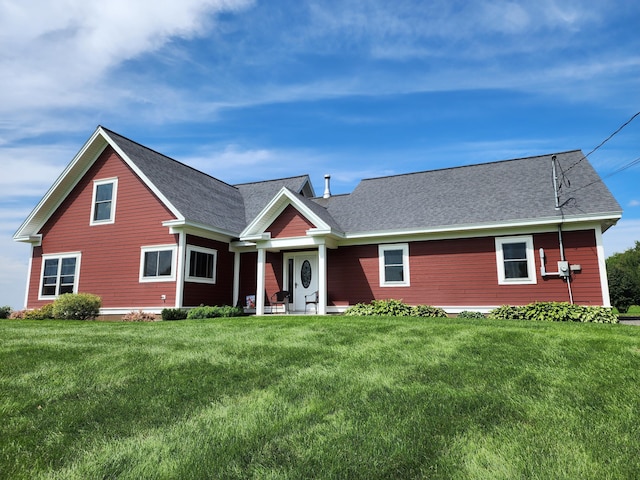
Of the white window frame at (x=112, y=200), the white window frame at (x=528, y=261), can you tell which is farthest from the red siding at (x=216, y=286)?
the white window frame at (x=528, y=261)

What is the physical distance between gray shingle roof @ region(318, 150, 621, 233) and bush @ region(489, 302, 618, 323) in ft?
9.98

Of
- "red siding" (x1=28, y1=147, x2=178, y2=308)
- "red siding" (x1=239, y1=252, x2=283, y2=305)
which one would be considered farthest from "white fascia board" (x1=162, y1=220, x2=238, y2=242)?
"red siding" (x1=239, y1=252, x2=283, y2=305)

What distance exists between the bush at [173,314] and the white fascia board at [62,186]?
855 centimetres

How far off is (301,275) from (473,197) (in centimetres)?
782

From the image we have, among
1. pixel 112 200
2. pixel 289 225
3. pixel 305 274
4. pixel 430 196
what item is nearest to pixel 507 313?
pixel 430 196

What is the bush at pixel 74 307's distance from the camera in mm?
15477

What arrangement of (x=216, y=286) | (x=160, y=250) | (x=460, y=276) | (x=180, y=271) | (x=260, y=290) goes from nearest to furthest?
(x=460, y=276) < (x=180, y=271) < (x=260, y=290) < (x=160, y=250) < (x=216, y=286)

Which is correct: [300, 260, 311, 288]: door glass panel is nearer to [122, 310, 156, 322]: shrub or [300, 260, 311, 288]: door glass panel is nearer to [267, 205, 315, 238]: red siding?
[267, 205, 315, 238]: red siding

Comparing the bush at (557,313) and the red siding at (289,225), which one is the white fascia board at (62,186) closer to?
the red siding at (289,225)

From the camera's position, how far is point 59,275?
717 inches

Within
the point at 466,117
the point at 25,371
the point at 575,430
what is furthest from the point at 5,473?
the point at 466,117

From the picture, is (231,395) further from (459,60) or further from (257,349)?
(459,60)

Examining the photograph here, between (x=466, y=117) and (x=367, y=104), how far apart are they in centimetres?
329

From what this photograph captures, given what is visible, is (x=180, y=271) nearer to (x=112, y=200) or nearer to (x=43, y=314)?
(x=112, y=200)
